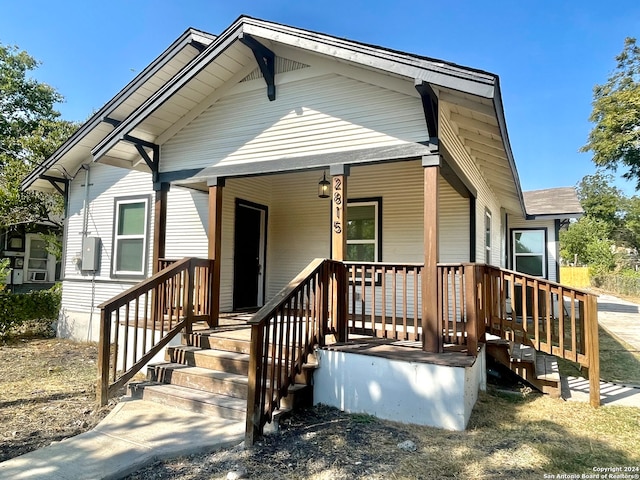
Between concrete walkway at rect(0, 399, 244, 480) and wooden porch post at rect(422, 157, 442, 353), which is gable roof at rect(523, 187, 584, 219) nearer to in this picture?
wooden porch post at rect(422, 157, 442, 353)

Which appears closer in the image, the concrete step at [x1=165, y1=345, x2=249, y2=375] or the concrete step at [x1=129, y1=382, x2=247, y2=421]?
the concrete step at [x1=129, y1=382, x2=247, y2=421]

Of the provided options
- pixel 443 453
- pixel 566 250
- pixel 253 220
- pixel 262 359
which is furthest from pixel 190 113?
pixel 566 250

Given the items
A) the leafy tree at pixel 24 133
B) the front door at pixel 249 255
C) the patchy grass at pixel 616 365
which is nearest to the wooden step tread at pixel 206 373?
the front door at pixel 249 255

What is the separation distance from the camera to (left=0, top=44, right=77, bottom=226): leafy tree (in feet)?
34.4

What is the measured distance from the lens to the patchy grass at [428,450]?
119 inches

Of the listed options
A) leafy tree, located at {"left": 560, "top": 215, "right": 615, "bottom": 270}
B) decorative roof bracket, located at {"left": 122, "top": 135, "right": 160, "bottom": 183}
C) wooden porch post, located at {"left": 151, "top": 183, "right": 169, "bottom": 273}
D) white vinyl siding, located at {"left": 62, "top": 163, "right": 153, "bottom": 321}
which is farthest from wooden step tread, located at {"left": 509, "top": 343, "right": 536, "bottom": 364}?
A: leafy tree, located at {"left": 560, "top": 215, "right": 615, "bottom": 270}

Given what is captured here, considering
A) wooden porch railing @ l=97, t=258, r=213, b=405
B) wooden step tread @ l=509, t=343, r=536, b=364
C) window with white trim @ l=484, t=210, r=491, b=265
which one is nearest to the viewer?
wooden porch railing @ l=97, t=258, r=213, b=405

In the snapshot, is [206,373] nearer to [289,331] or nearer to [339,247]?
[289,331]

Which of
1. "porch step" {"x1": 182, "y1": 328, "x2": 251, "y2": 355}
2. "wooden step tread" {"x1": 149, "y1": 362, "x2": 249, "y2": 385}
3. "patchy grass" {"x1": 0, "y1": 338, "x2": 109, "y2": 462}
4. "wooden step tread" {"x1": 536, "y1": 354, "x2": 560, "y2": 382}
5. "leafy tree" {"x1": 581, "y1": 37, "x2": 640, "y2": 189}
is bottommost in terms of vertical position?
"patchy grass" {"x1": 0, "y1": 338, "x2": 109, "y2": 462}

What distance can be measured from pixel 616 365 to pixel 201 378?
263 inches

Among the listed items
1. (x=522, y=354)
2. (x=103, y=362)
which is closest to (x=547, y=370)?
(x=522, y=354)

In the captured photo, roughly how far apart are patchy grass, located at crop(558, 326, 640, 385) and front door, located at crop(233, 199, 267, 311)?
18.3 ft

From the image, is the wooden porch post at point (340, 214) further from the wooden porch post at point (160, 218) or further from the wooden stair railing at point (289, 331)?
the wooden porch post at point (160, 218)

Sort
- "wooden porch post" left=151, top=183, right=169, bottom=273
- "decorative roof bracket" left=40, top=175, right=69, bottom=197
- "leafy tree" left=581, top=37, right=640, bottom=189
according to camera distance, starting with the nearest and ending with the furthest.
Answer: "wooden porch post" left=151, top=183, right=169, bottom=273
"decorative roof bracket" left=40, top=175, right=69, bottom=197
"leafy tree" left=581, top=37, right=640, bottom=189
